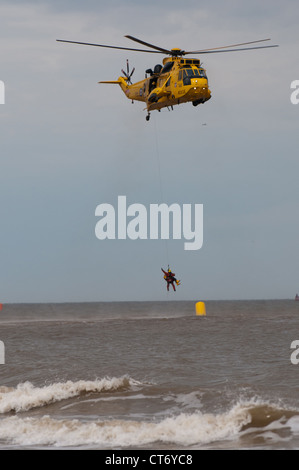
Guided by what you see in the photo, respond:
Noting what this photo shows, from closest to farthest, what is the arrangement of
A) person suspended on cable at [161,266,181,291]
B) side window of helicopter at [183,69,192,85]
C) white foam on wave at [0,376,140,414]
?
white foam on wave at [0,376,140,414] → side window of helicopter at [183,69,192,85] → person suspended on cable at [161,266,181,291]

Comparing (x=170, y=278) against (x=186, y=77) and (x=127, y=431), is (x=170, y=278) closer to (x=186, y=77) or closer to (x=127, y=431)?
(x=186, y=77)

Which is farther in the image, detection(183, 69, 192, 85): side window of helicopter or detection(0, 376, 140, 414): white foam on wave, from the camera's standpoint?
detection(183, 69, 192, 85): side window of helicopter

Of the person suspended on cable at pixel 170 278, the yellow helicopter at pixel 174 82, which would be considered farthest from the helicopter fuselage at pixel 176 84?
the person suspended on cable at pixel 170 278

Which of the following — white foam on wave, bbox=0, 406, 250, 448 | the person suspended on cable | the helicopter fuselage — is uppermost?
the helicopter fuselage

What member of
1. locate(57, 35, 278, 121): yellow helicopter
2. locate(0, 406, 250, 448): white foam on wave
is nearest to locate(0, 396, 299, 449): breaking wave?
locate(0, 406, 250, 448): white foam on wave

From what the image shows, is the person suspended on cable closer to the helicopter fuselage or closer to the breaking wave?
the helicopter fuselage

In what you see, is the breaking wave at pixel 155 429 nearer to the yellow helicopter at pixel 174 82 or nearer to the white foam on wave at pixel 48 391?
the white foam on wave at pixel 48 391

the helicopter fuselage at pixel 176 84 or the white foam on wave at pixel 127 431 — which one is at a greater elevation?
the helicopter fuselage at pixel 176 84
